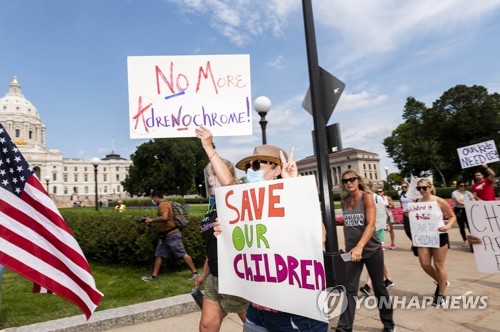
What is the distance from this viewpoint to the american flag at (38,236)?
112 inches

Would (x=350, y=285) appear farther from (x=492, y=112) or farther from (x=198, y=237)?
(x=492, y=112)

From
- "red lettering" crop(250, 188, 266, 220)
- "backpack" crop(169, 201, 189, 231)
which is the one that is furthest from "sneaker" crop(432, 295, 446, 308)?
"backpack" crop(169, 201, 189, 231)

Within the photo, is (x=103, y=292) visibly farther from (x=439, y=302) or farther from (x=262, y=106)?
(x=439, y=302)

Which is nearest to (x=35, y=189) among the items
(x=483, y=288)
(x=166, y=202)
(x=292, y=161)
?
(x=292, y=161)

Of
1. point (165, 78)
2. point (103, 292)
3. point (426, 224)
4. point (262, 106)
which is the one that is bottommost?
point (103, 292)

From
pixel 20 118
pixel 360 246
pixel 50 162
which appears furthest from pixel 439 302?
pixel 20 118

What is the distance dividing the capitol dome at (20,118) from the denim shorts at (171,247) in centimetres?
13555

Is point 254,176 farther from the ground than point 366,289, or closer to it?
farther from the ground

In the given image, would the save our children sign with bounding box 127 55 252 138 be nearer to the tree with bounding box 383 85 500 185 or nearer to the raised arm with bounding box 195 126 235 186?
the raised arm with bounding box 195 126 235 186

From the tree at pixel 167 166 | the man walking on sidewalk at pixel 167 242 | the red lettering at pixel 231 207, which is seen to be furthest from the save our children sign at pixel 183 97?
the tree at pixel 167 166

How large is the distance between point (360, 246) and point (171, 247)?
12.7 ft

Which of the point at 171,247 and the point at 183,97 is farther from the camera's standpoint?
the point at 171,247

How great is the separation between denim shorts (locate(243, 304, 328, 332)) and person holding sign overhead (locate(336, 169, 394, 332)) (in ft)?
5.00

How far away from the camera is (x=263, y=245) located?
7.25 feet
